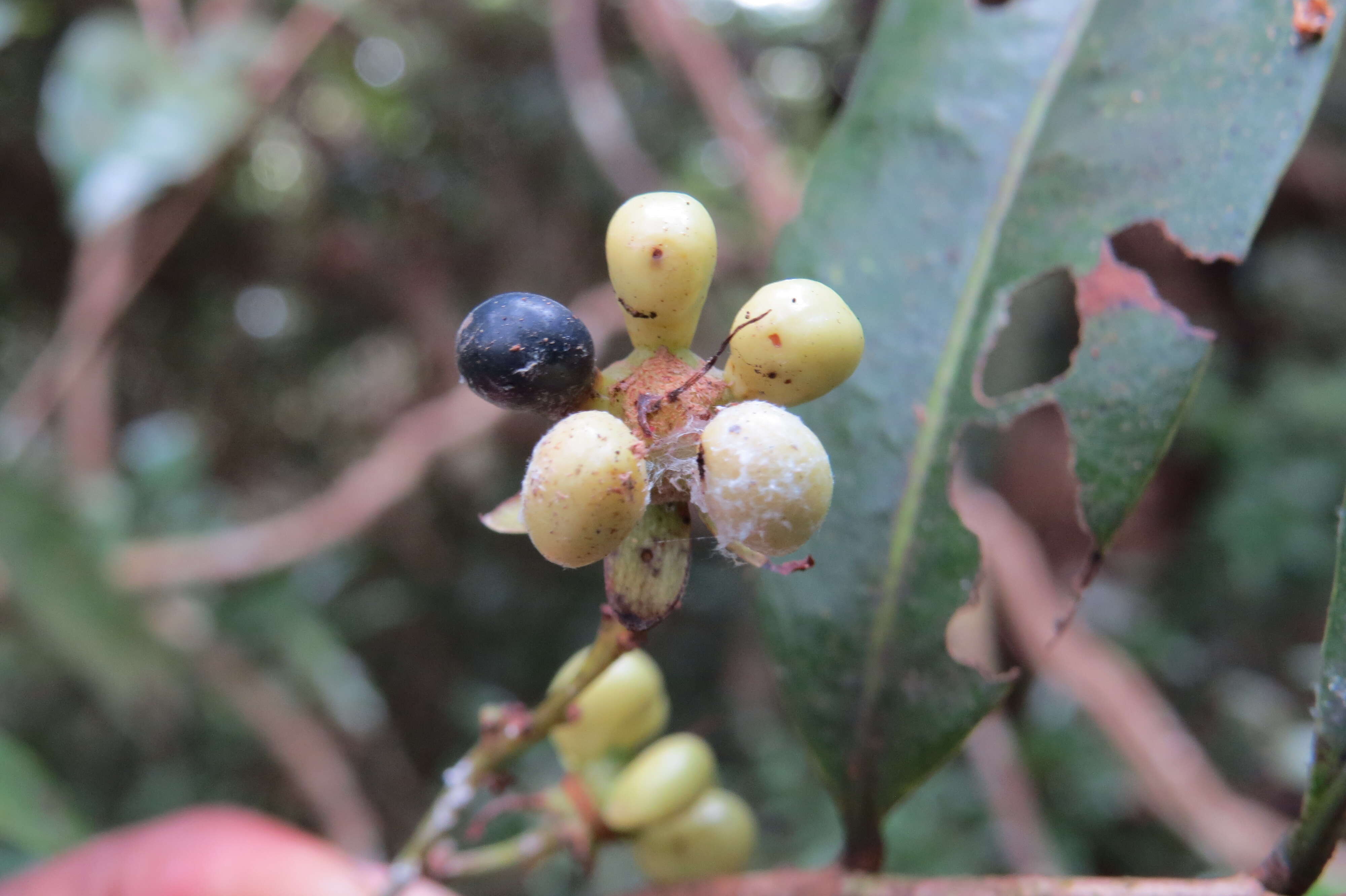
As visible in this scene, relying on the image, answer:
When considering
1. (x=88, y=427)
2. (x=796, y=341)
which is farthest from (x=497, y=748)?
(x=88, y=427)

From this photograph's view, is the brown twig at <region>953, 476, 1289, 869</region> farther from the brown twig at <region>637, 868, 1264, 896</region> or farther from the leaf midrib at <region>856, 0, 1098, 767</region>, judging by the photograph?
the brown twig at <region>637, 868, 1264, 896</region>

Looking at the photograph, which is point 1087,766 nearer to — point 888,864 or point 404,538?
point 888,864

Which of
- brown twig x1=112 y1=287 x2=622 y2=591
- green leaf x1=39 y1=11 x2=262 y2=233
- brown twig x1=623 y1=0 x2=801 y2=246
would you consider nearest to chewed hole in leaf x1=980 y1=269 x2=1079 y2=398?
brown twig x1=623 y1=0 x2=801 y2=246

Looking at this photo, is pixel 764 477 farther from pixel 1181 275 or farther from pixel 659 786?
pixel 1181 275

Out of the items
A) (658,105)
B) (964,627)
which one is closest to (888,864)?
(964,627)

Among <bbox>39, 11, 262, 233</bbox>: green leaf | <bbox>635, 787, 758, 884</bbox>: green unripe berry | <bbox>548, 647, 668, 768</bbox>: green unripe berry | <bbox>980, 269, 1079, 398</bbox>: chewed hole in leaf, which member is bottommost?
<bbox>980, 269, 1079, 398</bbox>: chewed hole in leaf
